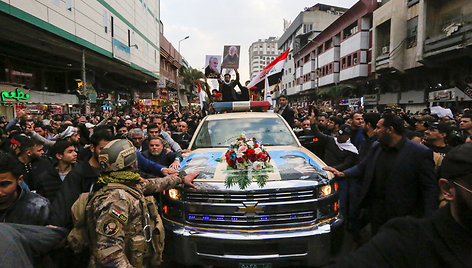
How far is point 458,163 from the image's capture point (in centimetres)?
119

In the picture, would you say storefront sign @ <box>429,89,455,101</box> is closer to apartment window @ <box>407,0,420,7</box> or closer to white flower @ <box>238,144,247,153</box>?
apartment window @ <box>407,0,420,7</box>

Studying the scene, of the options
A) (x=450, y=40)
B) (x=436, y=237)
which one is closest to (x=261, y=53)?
(x=450, y=40)

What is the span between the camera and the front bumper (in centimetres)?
294

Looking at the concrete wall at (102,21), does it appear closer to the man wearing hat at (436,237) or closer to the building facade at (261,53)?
the man wearing hat at (436,237)

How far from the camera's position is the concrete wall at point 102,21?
542 inches

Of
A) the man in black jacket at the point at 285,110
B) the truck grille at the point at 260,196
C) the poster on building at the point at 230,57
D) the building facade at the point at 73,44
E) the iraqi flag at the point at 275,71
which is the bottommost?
the truck grille at the point at 260,196

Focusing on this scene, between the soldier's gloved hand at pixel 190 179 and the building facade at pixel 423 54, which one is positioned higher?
the building facade at pixel 423 54

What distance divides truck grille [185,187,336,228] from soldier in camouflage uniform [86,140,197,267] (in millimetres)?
1005

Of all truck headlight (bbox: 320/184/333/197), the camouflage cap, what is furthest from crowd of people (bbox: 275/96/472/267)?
the camouflage cap

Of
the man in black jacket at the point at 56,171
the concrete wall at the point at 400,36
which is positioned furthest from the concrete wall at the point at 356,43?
the man in black jacket at the point at 56,171

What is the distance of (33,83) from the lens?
21922 millimetres

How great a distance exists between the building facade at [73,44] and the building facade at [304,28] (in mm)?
30715

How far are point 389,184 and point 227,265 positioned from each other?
1.92m

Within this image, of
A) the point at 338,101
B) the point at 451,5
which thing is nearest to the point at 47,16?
the point at 451,5
